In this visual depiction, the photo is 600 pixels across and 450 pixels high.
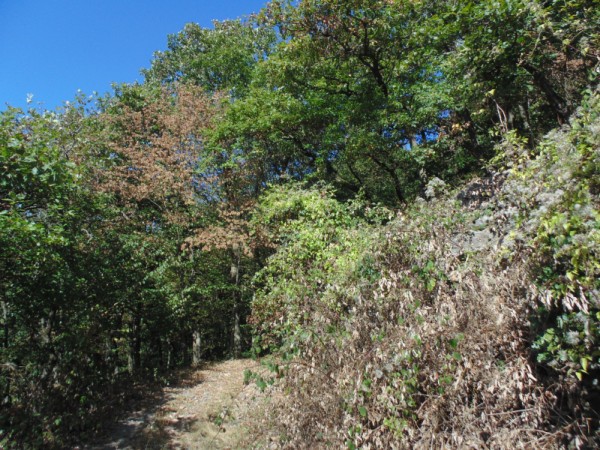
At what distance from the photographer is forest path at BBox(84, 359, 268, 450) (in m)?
6.21

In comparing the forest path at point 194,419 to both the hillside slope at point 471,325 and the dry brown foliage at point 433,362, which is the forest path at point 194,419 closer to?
the dry brown foliage at point 433,362

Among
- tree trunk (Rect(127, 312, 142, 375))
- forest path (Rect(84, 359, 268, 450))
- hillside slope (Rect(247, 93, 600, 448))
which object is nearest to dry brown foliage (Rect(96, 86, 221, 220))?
tree trunk (Rect(127, 312, 142, 375))

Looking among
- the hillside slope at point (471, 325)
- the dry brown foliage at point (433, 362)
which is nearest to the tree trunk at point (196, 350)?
the hillside slope at point (471, 325)

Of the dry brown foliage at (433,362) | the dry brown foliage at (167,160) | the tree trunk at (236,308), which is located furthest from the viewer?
the tree trunk at (236,308)

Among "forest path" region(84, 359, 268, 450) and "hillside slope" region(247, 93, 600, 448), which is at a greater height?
"hillside slope" region(247, 93, 600, 448)

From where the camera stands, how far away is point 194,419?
24.1ft

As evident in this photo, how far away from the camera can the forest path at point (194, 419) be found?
621cm

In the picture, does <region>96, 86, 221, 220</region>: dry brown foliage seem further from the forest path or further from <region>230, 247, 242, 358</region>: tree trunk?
the forest path


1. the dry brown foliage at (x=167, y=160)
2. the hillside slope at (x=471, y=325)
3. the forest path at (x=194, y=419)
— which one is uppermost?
the dry brown foliage at (x=167, y=160)

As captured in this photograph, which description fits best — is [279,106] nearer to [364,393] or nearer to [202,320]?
[202,320]

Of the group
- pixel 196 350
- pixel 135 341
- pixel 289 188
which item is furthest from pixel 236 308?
pixel 289 188

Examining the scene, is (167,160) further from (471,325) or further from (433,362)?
(471,325)

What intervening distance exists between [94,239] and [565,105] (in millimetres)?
9611

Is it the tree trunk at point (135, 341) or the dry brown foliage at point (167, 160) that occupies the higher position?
the dry brown foliage at point (167, 160)
